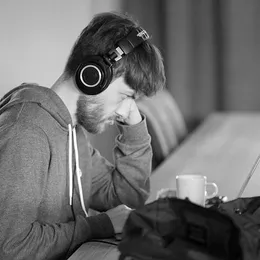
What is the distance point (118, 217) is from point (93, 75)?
35 centimetres

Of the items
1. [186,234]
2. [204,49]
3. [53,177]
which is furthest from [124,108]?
[204,49]

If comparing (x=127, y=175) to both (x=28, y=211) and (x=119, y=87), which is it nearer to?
(x=119, y=87)

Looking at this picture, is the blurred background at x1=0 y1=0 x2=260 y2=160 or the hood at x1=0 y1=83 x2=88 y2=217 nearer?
the hood at x1=0 y1=83 x2=88 y2=217

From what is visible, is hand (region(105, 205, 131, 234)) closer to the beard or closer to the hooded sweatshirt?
the hooded sweatshirt

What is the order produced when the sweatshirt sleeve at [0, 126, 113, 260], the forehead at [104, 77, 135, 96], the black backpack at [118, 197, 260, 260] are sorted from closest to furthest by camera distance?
the black backpack at [118, 197, 260, 260]
the sweatshirt sleeve at [0, 126, 113, 260]
the forehead at [104, 77, 135, 96]

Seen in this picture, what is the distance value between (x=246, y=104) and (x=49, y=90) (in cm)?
266

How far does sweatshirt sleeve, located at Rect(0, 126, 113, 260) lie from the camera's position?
3.89ft

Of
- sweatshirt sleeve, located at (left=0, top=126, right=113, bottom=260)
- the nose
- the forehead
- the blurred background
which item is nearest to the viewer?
sweatshirt sleeve, located at (left=0, top=126, right=113, bottom=260)

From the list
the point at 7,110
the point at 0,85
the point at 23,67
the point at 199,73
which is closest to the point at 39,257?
the point at 7,110

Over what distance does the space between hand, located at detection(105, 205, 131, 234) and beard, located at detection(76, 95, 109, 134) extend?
0.25m

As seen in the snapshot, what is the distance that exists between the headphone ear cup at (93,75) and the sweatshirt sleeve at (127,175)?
0.32 meters

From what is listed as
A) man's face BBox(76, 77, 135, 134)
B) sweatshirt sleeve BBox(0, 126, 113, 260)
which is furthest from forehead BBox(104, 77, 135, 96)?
sweatshirt sleeve BBox(0, 126, 113, 260)

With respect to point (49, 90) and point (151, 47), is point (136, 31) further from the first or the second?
point (49, 90)

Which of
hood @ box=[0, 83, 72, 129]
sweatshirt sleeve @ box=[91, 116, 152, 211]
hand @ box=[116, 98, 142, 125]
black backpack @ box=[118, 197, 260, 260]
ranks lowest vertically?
sweatshirt sleeve @ box=[91, 116, 152, 211]
